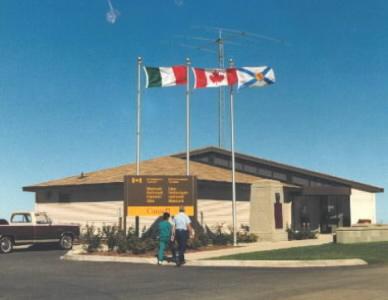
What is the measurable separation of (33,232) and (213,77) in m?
10.5

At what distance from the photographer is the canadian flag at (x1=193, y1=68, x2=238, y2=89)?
28.8 meters

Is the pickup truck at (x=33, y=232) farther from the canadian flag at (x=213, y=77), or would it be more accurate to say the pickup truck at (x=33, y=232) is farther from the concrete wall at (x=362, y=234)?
the concrete wall at (x=362, y=234)

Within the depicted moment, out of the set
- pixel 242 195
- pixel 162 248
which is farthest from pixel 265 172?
pixel 162 248

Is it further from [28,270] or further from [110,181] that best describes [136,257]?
[110,181]

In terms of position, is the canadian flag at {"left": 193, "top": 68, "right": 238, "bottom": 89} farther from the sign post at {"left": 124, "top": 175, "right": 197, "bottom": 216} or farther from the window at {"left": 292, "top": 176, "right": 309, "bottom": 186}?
the window at {"left": 292, "top": 176, "right": 309, "bottom": 186}

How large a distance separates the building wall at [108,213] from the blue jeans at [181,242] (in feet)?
44.9

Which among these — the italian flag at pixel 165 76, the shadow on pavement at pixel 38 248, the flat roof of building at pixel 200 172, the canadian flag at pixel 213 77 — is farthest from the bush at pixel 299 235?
the shadow on pavement at pixel 38 248

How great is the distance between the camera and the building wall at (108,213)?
3528 cm

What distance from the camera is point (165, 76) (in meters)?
28.4

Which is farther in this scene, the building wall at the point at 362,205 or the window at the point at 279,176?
the window at the point at 279,176

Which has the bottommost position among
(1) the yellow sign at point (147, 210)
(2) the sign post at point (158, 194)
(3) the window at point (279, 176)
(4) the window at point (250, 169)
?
(1) the yellow sign at point (147, 210)

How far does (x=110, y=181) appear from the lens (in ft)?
116

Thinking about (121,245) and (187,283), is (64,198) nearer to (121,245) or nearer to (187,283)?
(121,245)

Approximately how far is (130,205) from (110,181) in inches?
325
